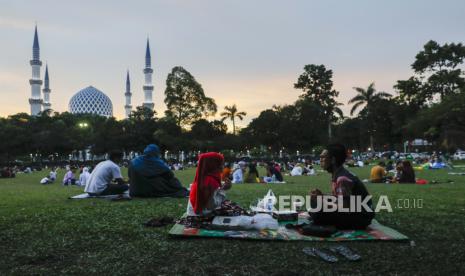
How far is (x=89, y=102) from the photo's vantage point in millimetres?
83688

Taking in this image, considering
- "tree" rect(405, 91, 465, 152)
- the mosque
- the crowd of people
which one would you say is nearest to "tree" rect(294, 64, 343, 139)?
"tree" rect(405, 91, 465, 152)

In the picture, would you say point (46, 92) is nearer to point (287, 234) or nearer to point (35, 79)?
point (35, 79)

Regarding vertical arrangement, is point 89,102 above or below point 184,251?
above

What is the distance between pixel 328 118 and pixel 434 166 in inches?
1303

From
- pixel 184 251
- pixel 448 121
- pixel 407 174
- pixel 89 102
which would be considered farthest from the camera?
pixel 89 102

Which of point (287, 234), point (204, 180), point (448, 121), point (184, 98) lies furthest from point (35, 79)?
point (287, 234)

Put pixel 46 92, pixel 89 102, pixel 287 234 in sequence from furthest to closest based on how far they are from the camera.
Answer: pixel 46 92, pixel 89 102, pixel 287 234

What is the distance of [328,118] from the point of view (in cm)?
5794

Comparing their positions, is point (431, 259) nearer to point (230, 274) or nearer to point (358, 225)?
point (358, 225)

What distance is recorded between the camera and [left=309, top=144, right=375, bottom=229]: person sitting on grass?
502 cm

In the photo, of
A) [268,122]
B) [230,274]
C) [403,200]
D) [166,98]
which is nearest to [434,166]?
[403,200]

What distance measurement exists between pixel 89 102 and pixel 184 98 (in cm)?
4108

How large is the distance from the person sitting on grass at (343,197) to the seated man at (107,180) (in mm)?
5502

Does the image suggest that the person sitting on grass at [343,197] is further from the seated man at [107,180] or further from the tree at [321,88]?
the tree at [321,88]
